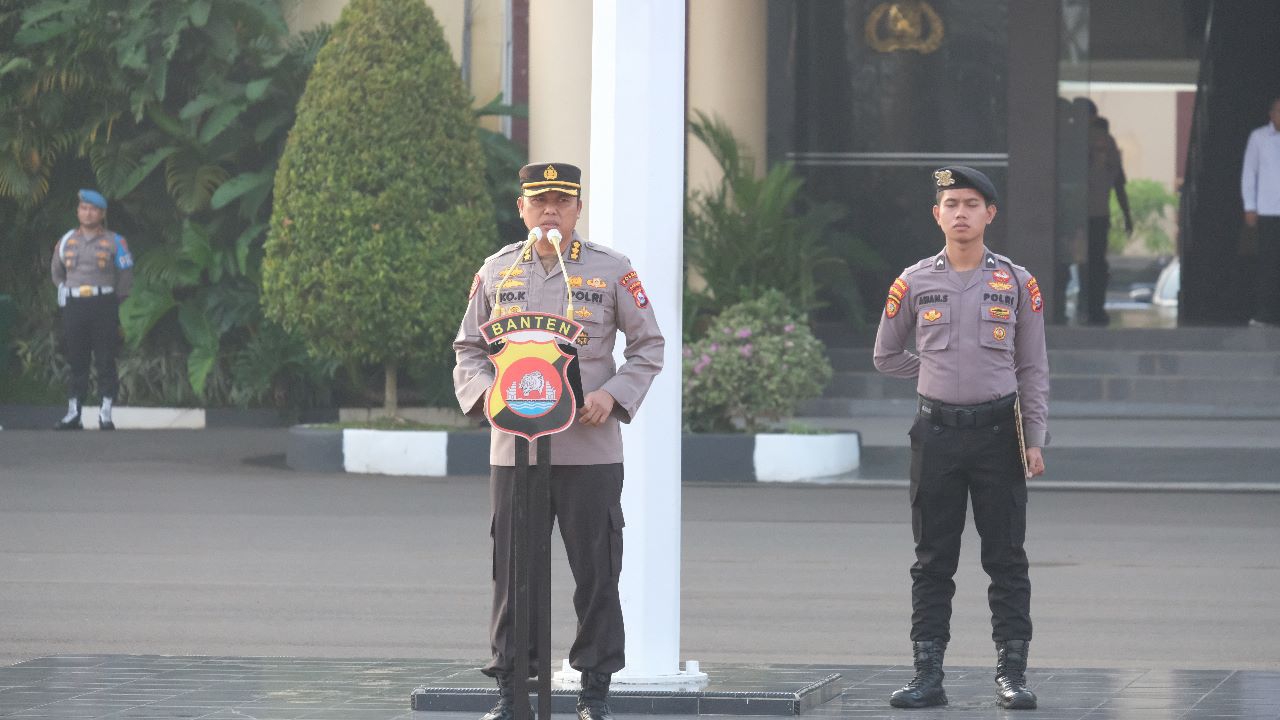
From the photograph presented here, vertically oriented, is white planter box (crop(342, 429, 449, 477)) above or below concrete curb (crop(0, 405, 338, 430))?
below

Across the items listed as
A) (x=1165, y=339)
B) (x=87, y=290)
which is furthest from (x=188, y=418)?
(x=1165, y=339)

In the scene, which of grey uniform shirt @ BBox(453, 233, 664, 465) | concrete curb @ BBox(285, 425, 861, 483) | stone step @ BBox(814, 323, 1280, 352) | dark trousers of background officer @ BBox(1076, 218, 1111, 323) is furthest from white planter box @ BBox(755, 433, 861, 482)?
grey uniform shirt @ BBox(453, 233, 664, 465)

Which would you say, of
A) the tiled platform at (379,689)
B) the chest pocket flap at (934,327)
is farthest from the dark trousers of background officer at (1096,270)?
the chest pocket flap at (934,327)

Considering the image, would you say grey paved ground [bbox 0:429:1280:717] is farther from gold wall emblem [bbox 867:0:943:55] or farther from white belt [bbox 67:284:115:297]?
gold wall emblem [bbox 867:0:943:55]

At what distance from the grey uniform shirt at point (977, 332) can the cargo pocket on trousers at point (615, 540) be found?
1.33 metres

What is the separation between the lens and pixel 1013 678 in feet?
22.5

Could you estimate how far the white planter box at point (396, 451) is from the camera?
48.8 feet

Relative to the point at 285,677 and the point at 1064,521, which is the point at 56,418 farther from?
the point at 285,677

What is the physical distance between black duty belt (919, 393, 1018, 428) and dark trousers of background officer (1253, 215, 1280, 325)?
12.9 metres

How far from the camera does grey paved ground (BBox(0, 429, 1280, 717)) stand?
842 centimetres

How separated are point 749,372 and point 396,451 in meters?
2.63

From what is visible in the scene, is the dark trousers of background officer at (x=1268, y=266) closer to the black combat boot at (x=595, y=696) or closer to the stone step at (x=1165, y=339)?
the stone step at (x=1165, y=339)

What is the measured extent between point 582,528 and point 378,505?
23.3 ft

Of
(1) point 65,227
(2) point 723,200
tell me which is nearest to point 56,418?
(1) point 65,227
